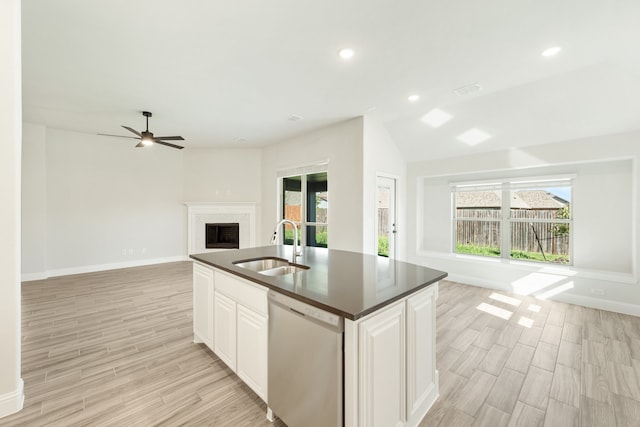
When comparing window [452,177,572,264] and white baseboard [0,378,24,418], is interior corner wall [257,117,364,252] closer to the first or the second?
window [452,177,572,264]

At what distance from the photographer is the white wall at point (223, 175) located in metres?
6.93

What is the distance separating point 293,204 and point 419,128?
3057 millimetres

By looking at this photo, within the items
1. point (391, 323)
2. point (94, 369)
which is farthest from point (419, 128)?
point (94, 369)

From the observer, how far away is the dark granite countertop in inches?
53.2

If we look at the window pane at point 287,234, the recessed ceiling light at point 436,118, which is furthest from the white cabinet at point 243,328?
the window pane at point 287,234

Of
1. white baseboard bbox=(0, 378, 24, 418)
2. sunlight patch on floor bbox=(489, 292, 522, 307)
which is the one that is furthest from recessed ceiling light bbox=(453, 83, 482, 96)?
white baseboard bbox=(0, 378, 24, 418)

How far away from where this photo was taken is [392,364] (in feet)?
4.83

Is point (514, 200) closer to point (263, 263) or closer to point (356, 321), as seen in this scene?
point (263, 263)

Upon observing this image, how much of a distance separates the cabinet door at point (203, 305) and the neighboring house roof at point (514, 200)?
4.93m

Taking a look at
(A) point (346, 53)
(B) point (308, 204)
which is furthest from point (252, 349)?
(B) point (308, 204)

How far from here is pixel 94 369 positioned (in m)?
2.32

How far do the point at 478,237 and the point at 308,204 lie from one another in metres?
3.46

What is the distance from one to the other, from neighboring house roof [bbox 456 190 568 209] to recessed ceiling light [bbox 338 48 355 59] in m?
3.86

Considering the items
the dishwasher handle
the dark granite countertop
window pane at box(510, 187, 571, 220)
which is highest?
window pane at box(510, 187, 571, 220)
